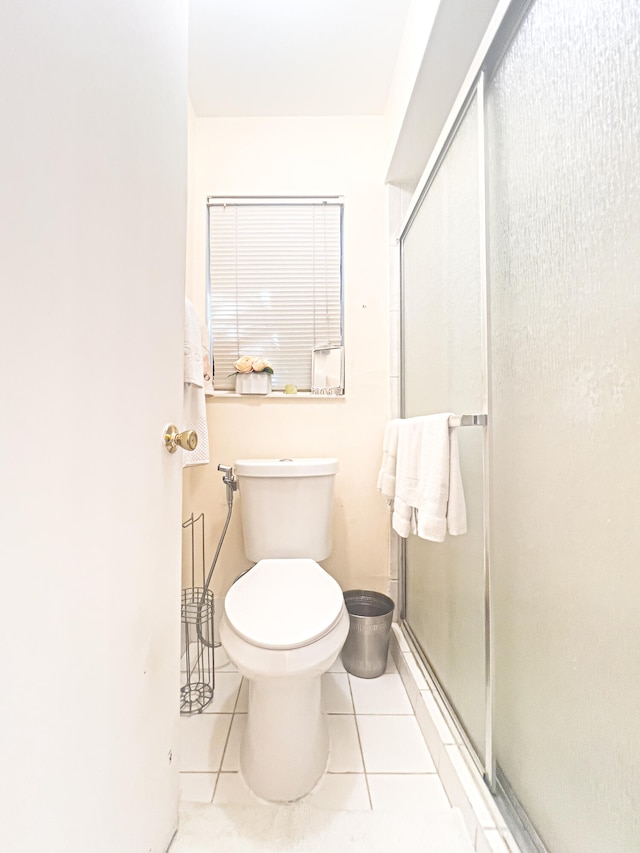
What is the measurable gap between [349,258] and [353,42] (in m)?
0.74

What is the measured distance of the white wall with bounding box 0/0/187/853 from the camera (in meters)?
0.43

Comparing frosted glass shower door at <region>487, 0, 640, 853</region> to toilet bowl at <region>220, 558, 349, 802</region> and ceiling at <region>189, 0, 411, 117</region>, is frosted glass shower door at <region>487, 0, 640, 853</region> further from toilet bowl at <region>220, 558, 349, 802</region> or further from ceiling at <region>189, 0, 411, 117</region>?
ceiling at <region>189, 0, 411, 117</region>

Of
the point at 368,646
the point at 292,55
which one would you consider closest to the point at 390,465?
the point at 368,646

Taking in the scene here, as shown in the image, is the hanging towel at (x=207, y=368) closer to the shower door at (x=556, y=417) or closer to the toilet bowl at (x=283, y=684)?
the toilet bowl at (x=283, y=684)

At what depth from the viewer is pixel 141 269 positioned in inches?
28.3

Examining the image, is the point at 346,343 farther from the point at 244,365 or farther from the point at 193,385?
the point at 193,385

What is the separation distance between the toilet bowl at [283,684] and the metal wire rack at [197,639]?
300 millimetres

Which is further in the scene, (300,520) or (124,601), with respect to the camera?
(300,520)

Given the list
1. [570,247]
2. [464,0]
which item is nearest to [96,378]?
[570,247]

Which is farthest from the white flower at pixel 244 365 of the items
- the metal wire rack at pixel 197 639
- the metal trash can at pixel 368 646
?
the metal trash can at pixel 368 646

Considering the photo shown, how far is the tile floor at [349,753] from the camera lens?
40.3 inches

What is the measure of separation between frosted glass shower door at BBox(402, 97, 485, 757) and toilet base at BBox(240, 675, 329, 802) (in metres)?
0.40

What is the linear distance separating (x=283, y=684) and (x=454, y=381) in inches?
35.5

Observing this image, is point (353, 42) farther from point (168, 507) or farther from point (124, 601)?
point (124, 601)
